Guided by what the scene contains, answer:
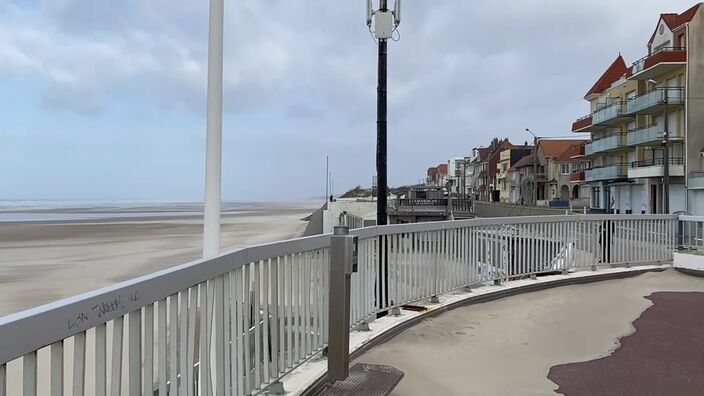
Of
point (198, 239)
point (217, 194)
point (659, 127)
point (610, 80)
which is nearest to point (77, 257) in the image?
point (198, 239)

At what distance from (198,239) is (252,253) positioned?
32.1 m

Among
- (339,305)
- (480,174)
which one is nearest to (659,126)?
(339,305)

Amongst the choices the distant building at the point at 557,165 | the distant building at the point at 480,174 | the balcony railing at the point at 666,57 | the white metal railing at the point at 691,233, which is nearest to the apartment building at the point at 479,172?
the distant building at the point at 480,174

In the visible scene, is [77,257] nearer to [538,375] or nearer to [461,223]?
[461,223]

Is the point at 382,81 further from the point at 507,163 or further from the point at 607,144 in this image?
the point at 507,163

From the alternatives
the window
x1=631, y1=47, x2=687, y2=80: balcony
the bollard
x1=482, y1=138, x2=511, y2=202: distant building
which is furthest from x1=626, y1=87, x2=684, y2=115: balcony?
x1=482, y1=138, x2=511, y2=202: distant building

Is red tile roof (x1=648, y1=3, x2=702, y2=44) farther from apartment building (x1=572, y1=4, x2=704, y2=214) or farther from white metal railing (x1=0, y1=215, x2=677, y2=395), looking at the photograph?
white metal railing (x1=0, y1=215, x2=677, y2=395)

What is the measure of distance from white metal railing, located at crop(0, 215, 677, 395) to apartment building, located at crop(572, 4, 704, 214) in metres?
35.9

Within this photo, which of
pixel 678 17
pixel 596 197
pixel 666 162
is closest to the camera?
pixel 666 162

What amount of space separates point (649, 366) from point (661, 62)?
4375cm

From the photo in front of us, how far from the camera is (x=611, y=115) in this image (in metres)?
50.6

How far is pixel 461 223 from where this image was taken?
7.86 m

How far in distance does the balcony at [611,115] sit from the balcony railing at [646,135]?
2.24 meters

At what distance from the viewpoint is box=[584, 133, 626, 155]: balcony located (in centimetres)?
5066
